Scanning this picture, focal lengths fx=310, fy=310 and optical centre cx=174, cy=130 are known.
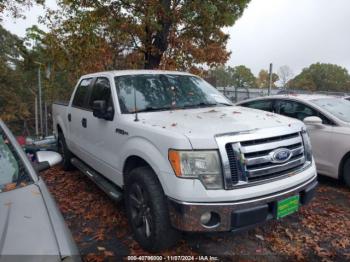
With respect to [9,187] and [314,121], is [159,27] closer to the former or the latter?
[314,121]

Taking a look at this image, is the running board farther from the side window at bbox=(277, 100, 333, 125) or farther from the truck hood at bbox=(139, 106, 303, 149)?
the side window at bbox=(277, 100, 333, 125)

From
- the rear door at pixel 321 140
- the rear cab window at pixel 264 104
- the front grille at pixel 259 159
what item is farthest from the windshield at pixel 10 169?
the rear cab window at pixel 264 104

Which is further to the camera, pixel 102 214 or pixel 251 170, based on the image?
pixel 102 214

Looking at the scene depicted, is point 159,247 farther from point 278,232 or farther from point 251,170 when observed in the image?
point 278,232

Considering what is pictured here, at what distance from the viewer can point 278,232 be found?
366cm

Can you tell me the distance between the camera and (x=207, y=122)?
312cm

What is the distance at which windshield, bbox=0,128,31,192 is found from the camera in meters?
2.23

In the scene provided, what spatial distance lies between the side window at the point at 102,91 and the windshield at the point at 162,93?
0.57 feet

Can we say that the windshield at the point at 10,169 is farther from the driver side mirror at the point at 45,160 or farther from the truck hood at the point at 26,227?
the driver side mirror at the point at 45,160

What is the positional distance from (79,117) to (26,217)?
3.32 meters

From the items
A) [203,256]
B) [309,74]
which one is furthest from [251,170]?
[309,74]

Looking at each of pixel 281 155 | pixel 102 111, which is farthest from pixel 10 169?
pixel 281 155

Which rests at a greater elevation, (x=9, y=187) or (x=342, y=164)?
(x=9, y=187)

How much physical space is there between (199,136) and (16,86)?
2929 cm
